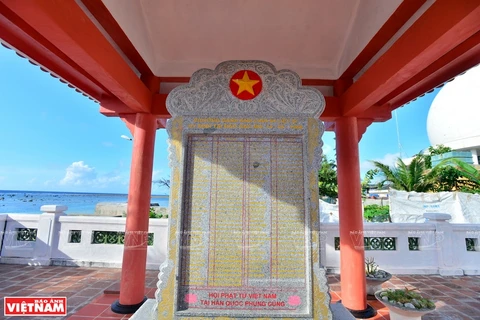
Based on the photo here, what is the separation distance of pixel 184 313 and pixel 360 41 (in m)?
3.05

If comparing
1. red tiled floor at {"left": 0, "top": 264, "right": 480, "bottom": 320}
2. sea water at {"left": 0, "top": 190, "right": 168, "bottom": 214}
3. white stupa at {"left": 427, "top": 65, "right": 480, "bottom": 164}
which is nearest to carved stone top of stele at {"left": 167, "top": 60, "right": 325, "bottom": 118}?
red tiled floor at {"left": 0, "top": 264, "right": 480, "bottom": 320}

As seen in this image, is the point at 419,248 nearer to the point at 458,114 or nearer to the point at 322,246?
the point at 322,246

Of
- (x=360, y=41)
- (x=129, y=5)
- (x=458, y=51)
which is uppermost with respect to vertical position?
(x=129, y=5)

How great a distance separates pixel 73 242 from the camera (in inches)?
197

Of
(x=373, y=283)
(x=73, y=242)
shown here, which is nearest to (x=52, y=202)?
(x=73, y=242)

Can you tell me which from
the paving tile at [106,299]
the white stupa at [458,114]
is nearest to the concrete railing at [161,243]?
the paving tile at [106,299]

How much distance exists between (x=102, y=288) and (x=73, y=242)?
5.67ft

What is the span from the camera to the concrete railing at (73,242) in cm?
482

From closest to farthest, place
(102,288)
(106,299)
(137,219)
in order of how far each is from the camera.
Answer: (137,219) → (106,299) → (102,288)

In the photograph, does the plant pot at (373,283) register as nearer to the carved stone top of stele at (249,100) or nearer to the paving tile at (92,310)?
the carved stone top of stele at (249,100)

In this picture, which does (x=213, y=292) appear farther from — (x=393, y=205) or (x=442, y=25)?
(x=393, y=205)

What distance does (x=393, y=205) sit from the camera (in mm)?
8500

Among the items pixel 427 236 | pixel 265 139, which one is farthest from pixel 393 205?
pixel 265 139

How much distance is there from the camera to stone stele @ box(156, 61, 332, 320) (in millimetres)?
2018
